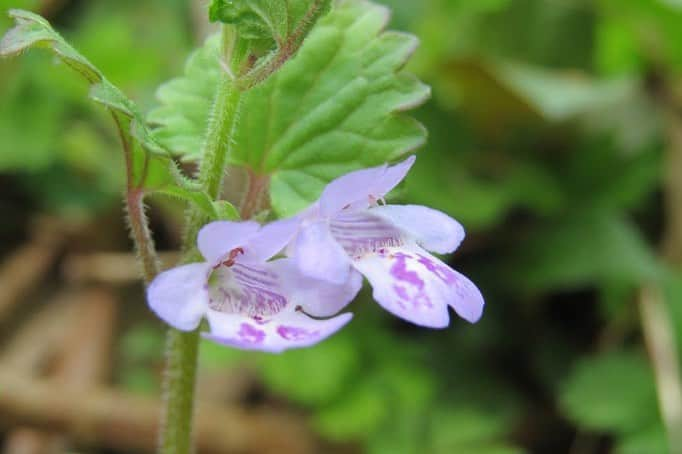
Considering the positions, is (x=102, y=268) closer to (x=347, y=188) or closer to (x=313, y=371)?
(x=313, y=371)

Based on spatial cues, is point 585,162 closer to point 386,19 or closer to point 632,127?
point 632,127

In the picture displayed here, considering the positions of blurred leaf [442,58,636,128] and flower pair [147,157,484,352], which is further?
blurred leaf [442,58,636,128]

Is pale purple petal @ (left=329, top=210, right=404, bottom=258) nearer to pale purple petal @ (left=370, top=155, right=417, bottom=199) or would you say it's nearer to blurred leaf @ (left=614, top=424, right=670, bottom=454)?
pale purple petal @ (left=370, top=155, right=417, bottom=199)

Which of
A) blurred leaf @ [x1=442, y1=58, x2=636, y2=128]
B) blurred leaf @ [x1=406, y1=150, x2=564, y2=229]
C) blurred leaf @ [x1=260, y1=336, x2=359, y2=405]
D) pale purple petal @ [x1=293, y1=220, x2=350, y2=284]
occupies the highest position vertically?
pale purple petal @ [x1=293, y1=220, x2=350, y2=284]

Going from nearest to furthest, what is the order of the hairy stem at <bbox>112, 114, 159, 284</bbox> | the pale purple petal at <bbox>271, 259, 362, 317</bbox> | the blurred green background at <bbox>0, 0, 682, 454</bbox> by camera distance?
the pale purple petal at <bbox>271, 259, 362, 317</bbox>
the hairy stem at <bbox>112, 114, 159, 284</bbox>
the blurred green background at <bbox>0, 0, 682, 454</bbox>

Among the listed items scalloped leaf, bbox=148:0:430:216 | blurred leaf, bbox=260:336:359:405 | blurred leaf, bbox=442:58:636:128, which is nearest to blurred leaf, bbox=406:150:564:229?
blurred leaf, bbox=442:58:636:128

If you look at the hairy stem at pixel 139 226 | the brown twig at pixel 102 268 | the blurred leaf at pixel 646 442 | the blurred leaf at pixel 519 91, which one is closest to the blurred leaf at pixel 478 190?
the blurred leaf at pixel 519 91

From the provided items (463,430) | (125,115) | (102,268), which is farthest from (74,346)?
(125,115)

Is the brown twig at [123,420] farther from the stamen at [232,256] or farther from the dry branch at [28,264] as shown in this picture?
the stamen at [232,256]
